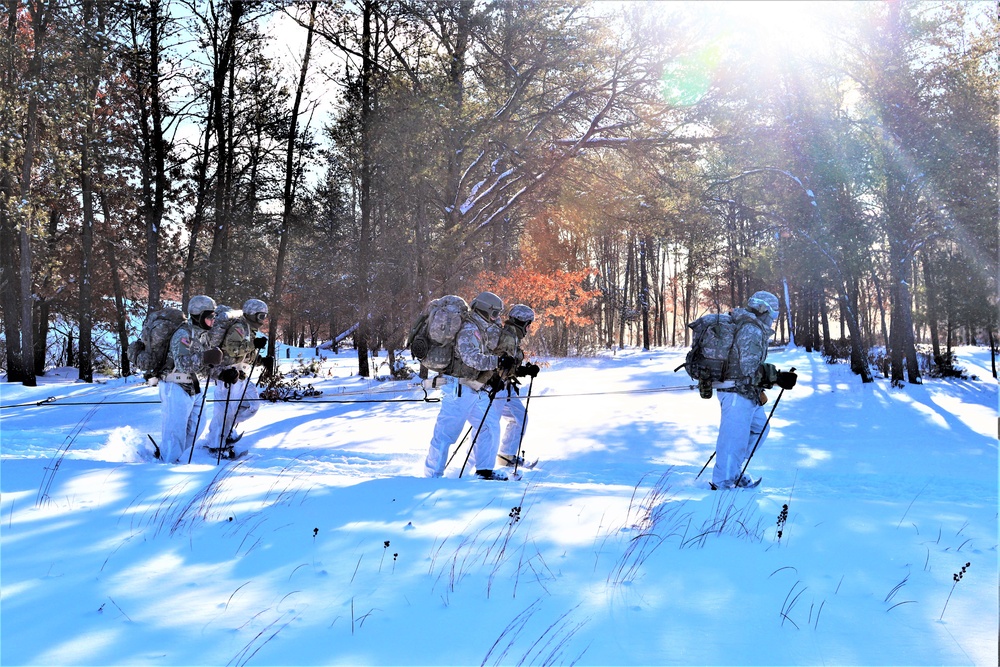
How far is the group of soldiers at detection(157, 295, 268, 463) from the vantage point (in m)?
8.81

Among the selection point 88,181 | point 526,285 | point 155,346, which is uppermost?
point 88,181

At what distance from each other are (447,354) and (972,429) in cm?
938

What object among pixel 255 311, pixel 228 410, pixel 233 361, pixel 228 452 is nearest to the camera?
pixel 228 452

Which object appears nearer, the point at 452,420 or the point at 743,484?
the point at 452,420

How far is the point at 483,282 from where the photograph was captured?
19.3 metres

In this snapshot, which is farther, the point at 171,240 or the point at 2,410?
the point at 171,240

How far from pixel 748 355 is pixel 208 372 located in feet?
21.9

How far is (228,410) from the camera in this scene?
1040 cm

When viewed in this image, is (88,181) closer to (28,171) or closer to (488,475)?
(28,171)

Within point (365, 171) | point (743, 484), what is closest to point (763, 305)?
point (743, 484)

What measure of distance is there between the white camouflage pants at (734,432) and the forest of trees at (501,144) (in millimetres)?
9147

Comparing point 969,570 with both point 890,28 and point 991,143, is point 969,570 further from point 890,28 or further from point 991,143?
point 890,28

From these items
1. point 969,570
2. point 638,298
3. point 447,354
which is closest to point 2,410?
point 447,354

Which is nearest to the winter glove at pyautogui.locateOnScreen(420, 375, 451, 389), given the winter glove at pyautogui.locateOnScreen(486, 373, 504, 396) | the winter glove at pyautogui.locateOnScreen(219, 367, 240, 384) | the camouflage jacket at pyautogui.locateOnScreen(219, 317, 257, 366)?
the winter glove at pyautogui.locateOnScreen(486, 373, 504, 396)
